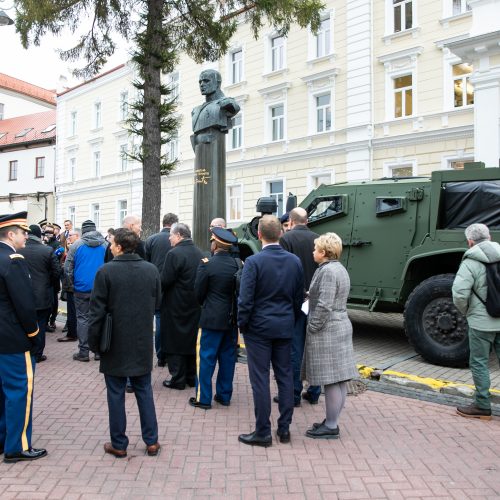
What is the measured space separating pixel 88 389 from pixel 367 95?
57.8ft

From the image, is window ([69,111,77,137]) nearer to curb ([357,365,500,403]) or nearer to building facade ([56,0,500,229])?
building facade ([56,0,500,229])

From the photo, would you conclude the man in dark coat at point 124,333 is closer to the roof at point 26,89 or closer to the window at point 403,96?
the window at point 403,96

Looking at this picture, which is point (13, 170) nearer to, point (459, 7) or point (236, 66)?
point (236, 66)

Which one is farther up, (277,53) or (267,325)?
(277,53)

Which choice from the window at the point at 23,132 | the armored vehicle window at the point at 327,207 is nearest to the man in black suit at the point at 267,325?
the armored vehicle window at the point at 327,207

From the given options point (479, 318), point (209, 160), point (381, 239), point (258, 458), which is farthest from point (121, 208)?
point (258, 458)

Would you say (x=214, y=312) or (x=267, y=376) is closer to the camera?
(x=267, y=376)

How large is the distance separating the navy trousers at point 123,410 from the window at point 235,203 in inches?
858

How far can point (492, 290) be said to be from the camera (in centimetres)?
508

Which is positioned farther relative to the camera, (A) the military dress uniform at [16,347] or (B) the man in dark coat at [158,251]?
(B) the man in dark coat at [158,251]

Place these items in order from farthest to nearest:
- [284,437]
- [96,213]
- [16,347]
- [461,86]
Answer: [96,213] < [461,86] < [284,437] < [16,347]

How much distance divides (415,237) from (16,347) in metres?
5.49

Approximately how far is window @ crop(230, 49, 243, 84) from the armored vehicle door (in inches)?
778

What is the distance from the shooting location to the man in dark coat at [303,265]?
5484mm
